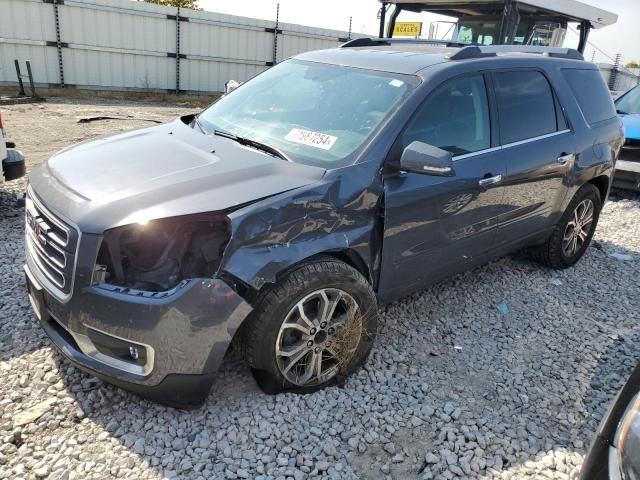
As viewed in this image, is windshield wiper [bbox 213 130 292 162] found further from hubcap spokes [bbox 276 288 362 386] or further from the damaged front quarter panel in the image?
hubcap spokes [bbox 276 288 362 386]

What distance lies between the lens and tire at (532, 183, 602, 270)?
15.8 ft

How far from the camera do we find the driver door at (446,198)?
3143 millimetres

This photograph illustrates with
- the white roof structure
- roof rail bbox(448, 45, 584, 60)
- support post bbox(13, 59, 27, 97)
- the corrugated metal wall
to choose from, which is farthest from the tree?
roof rail bbox(448, 45, 584, 60)

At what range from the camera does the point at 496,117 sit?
3754mm

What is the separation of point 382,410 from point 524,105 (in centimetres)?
258

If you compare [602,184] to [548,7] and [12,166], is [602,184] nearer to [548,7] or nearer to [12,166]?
[548,7]

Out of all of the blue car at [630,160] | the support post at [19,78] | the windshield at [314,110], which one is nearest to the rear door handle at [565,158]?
the windshield at [314,110]

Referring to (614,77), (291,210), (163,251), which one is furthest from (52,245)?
(614,77)

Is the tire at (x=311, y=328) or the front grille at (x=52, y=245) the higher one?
the front grille at (x=52, y=245)

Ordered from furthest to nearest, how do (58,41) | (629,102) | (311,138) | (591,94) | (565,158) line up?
(58,41) < (629,102) < (591,94) < (565,158) < (311,138)

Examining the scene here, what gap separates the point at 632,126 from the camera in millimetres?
7789

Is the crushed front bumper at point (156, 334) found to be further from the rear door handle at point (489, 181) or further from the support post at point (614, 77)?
the support post at point (614, 77)

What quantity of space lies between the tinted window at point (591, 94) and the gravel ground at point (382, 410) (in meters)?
1.83

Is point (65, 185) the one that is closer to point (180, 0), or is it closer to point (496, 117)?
point (496, 117)
